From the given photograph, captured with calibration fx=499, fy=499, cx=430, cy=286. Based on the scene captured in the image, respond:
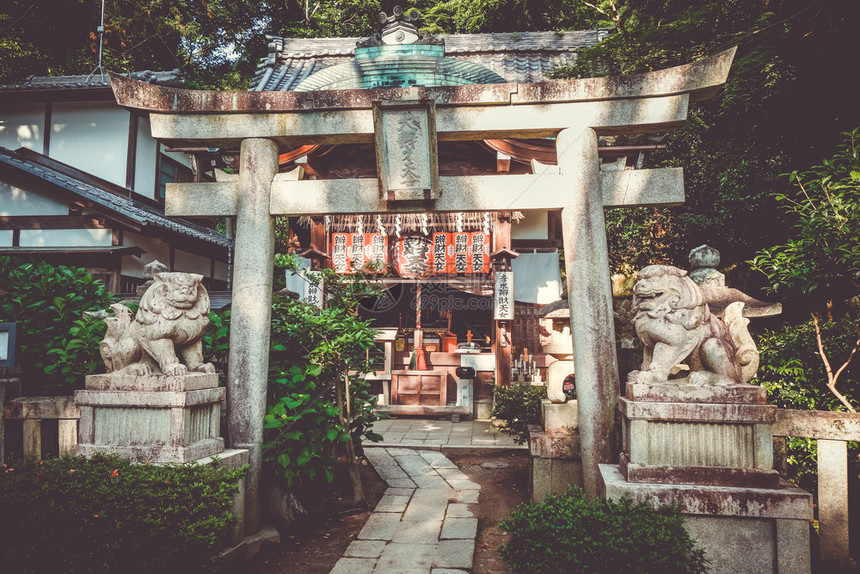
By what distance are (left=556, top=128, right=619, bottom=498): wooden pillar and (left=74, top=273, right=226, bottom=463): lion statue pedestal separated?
3339 millimetres

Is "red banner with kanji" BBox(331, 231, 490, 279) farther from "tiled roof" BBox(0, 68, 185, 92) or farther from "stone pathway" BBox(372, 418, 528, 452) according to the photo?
"tiled roof" BBox(0, 68, 185, 92)

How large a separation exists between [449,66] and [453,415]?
7372 millimetres

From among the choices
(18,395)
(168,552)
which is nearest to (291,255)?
(18,395)

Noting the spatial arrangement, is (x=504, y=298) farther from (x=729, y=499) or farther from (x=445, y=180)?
(x=729, y=499)

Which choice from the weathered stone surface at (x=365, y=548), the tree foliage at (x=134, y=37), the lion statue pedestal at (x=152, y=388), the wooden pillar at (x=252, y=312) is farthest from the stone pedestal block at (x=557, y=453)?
the tree foliage at (x=134, y=37)

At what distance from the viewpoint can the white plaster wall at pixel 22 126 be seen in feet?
43.5

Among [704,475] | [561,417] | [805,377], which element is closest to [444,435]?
[561,417]

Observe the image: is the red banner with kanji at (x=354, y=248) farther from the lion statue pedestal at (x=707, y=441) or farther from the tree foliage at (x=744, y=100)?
the lion statue pedestal at (x=707, y=441)

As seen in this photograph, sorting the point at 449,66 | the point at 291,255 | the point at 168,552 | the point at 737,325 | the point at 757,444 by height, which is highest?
the point at 449,66

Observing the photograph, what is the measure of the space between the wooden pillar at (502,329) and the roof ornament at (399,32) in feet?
15.3

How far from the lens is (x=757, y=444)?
3.63 meters

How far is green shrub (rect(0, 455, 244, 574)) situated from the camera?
3.04 m

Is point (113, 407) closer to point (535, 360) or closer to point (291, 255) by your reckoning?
point (291, 255)

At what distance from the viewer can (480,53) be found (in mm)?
14414
